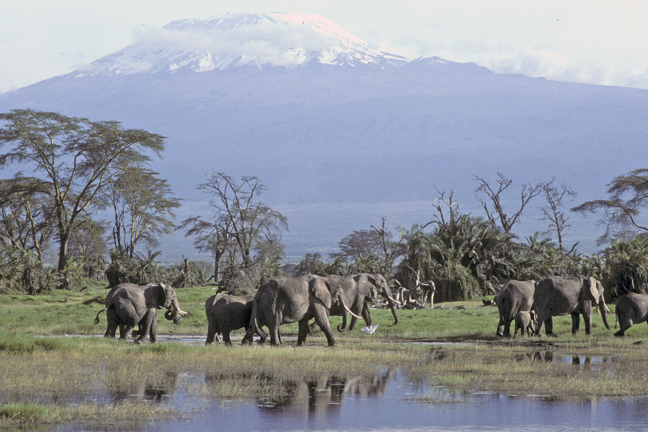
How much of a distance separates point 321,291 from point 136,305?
4975 millimetres

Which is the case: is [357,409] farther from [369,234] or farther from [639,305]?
[369,234]

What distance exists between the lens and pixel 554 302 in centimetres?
2502

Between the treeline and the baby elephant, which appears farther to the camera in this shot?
the treeline

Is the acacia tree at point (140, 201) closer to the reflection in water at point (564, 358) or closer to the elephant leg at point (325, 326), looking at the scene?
the elephant leg at point (325, 326)

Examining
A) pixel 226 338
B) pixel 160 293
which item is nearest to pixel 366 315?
pixel 226 338

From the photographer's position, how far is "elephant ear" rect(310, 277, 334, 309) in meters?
21.7

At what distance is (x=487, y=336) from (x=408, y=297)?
1292cm

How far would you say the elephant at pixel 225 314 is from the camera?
888 inches

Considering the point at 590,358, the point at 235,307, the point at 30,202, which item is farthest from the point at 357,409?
the point at 30,202

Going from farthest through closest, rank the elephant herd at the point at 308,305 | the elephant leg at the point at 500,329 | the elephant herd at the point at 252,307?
1. the elephant leg at the point at 500,329
2. the elephant herd at the point at 308,305
3. the elephant herd at the point at 252,307

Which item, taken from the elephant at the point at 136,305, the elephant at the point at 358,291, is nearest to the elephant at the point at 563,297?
the elephant at the point at 358,291

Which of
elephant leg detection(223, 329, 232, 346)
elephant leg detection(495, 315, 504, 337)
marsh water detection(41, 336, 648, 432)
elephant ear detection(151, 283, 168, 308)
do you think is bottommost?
marsh water detection(41, 336, 648, 432)

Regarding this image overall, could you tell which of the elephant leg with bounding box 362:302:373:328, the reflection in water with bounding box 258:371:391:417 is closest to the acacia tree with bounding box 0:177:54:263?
the elephant leg with bounding box 362:302:373:328

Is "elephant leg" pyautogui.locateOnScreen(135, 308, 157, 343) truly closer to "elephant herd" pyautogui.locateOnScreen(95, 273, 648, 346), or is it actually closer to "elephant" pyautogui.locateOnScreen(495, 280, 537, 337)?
"elephant herd" pyautogui.locateOnScreen(95, 273, 648, 346)
